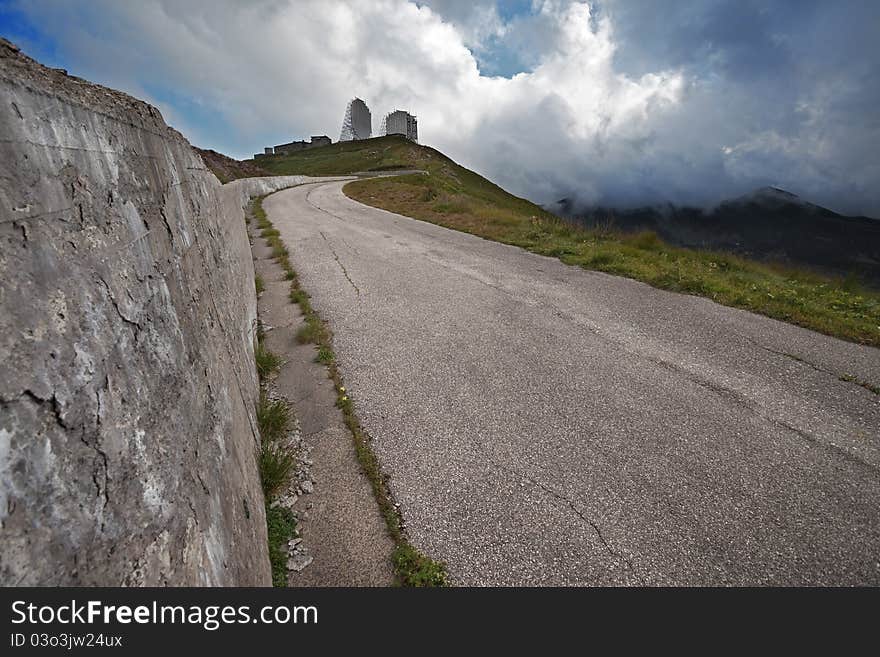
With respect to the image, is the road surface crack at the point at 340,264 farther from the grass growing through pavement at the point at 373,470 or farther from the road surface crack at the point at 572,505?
the road surface crack at the point at 572,505

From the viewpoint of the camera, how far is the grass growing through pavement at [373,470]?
2584 millimetres

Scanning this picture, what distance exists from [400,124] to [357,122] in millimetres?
14963

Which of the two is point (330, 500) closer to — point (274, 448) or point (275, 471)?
point (275, 471)

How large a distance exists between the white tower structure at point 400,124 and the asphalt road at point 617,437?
11456 cm

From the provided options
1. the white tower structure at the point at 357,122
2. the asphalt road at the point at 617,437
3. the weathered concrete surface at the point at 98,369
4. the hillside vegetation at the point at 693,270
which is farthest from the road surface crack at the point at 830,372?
the white tower structure at the point at 357,122

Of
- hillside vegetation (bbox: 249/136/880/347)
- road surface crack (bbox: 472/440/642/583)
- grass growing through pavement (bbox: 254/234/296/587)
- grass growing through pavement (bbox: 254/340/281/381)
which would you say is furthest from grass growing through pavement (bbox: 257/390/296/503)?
hillside vegetation (bbox: 249/136/880/347)

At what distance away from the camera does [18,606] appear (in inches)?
39.0

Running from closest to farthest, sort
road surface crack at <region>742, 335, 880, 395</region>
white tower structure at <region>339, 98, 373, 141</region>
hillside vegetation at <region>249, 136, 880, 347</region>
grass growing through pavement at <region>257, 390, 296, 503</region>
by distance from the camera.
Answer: grass growing through pavement at <region>257, 390, 296, 503</region>
road surface crack at <region>742, 335, 880, 395</region>
hillside vegetation at <region>249, 136, 880, 347</region>
white tower structure at <region>339, 98, 373, 141</region>

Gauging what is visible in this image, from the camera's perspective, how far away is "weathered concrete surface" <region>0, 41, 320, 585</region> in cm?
97

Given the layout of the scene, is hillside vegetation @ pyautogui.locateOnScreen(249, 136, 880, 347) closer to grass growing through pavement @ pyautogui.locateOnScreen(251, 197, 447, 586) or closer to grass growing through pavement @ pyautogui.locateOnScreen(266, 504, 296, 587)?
grass growing through pavement @ pyautogui.locateOnScreen(251, 197, 447, 586)

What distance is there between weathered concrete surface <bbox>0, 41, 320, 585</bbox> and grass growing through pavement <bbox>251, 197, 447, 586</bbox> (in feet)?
3.17

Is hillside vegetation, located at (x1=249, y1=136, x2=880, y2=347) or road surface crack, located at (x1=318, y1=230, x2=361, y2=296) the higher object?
hillside vegetation, located at (x1=249, y1=136, x2=880, y2=347)

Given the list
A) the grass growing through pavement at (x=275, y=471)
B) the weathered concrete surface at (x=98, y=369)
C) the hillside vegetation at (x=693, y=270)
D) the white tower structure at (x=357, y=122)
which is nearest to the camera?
the weathered concrete surface at (x=98, y=369)

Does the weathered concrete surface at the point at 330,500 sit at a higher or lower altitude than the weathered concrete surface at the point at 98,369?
lower
